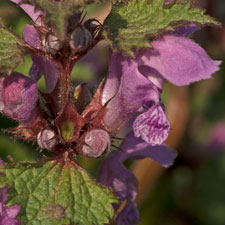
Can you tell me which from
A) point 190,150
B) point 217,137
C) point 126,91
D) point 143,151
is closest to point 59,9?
point 126,91

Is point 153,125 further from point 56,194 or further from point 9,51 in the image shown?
point 9,51

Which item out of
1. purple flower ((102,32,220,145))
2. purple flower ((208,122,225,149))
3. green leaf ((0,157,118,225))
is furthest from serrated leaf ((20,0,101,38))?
purple flower ((208,122,225,149))

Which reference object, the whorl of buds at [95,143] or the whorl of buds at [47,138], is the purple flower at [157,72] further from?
the whorl of buds at [47,138]

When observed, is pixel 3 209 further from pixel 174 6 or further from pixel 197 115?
pixel 197 115

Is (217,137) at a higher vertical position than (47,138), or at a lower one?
lower

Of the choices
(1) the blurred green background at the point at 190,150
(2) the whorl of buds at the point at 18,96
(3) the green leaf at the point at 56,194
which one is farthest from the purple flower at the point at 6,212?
(1) the blurred green background at the point at 190,150

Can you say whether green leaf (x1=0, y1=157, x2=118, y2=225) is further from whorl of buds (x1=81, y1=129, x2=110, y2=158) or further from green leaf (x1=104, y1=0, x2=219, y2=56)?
green leaf (x1=104, y1=0, x2=219, y2=56)
